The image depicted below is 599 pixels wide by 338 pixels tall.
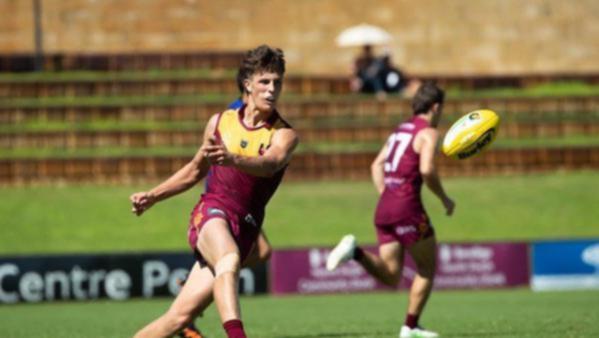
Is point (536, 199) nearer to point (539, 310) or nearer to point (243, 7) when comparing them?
point (243, 7)

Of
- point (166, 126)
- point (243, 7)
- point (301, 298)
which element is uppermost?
point (243, 7)

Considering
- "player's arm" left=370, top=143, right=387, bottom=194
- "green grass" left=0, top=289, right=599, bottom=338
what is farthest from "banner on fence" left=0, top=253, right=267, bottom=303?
"player's arm" left=370, top=143, right=387, bottom=194

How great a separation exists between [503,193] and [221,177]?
17395 millimetres

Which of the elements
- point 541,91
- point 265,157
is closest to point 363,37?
point 541,91

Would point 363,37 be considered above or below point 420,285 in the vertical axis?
above

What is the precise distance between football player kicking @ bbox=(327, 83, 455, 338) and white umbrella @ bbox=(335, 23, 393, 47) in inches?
600

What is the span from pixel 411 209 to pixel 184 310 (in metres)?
4.28

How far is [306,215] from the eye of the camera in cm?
2450

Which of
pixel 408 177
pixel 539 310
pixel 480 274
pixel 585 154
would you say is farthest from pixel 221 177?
pixel 585 154

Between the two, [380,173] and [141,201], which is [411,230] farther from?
[141,201]

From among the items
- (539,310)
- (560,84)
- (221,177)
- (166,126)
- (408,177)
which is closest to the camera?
(221,177)

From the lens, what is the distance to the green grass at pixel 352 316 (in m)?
12.2

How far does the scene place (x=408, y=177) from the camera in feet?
40.8

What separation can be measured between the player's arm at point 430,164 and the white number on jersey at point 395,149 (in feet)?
0.46
